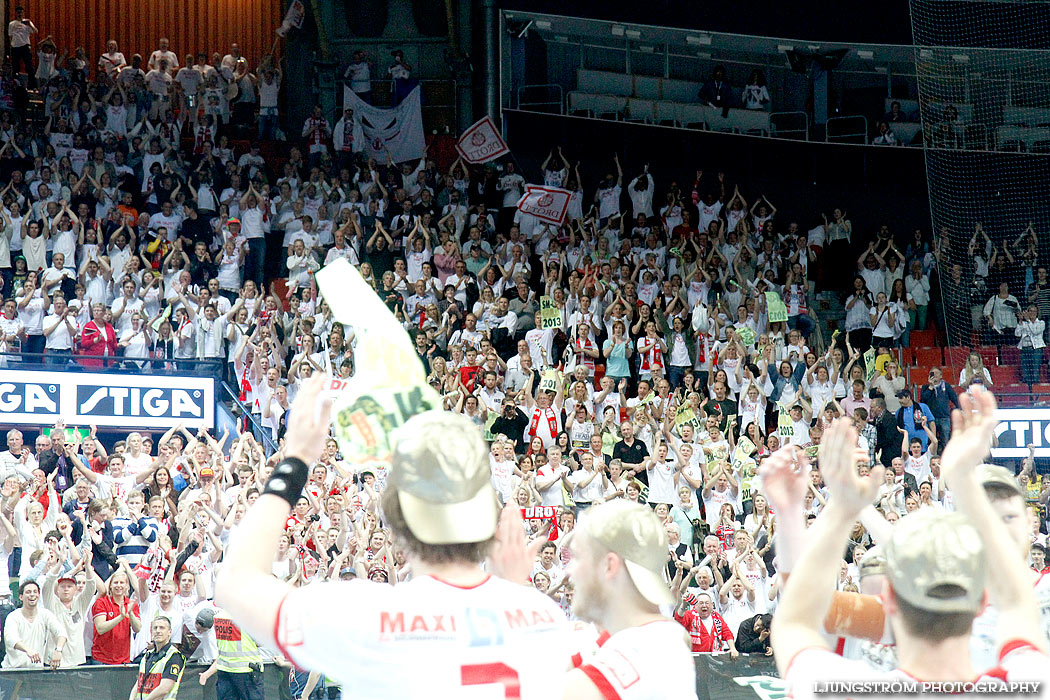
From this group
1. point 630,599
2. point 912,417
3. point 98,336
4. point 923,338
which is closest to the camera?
point 630,599

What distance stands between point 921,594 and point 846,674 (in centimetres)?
20

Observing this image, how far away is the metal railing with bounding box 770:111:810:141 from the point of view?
28469 millimetres

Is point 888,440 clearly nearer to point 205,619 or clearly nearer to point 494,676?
point 205,619

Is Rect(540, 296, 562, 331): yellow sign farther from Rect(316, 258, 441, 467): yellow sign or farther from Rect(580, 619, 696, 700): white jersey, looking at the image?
Rect(580, 619, 696, 700): white jersey

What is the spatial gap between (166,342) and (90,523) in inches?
200

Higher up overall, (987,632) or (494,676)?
(494,676)

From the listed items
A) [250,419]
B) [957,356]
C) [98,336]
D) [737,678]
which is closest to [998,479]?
[737,678]

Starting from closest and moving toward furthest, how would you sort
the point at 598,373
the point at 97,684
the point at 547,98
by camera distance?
the point at 97,684 < the point at 598,373 < the point at 547,98

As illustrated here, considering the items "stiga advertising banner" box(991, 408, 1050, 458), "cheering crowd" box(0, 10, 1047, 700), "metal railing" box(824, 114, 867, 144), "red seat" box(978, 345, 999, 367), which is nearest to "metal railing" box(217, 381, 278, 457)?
"cheering crowd" box(0, 10, 1047, 700)

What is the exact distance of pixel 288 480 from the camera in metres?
2.92

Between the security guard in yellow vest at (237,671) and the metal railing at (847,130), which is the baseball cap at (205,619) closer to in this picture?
the security guard in yellow vest at (237,671)

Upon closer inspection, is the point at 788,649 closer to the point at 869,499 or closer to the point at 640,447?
the point at 869,499

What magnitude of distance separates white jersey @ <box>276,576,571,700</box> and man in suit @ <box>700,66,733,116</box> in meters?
26.2

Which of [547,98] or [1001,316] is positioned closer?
[1001,316]
